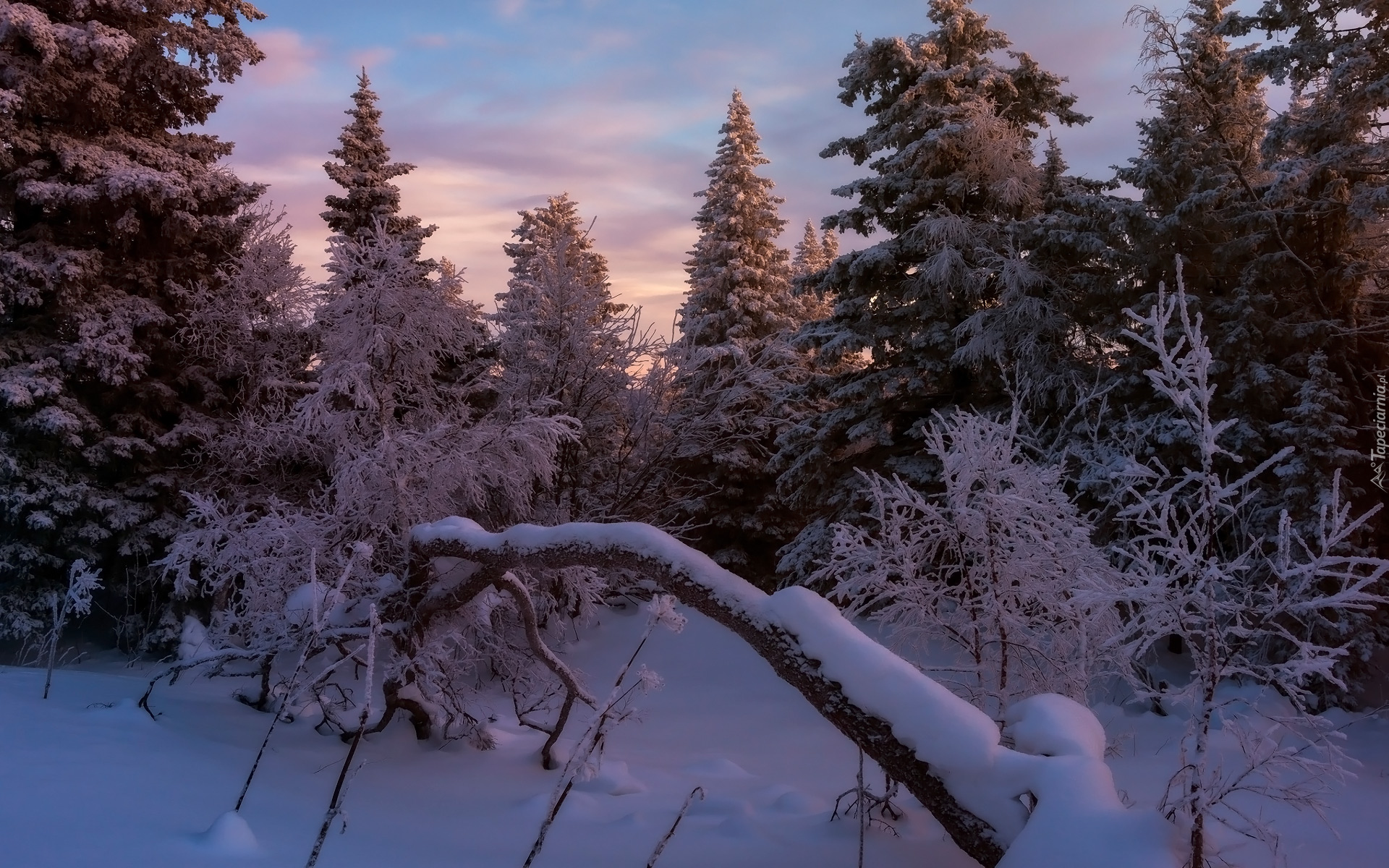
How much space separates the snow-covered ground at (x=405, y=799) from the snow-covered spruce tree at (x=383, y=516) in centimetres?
62

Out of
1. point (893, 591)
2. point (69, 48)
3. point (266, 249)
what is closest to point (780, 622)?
point (893, 591)

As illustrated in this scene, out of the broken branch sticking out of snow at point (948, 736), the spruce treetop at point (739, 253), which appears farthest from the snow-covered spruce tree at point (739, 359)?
the broken branch sticking out of snow at point (948, 736)

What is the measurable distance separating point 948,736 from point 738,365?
1061cm

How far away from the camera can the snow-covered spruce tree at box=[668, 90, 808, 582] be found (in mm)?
15250

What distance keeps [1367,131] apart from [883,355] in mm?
7469

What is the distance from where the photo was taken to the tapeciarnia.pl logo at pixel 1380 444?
11.4 metres

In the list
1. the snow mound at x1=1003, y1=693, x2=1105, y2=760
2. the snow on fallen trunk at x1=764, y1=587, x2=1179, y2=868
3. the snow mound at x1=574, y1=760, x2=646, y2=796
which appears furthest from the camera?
the snow mound at x1=574, y1=760, x2=646, y2=796

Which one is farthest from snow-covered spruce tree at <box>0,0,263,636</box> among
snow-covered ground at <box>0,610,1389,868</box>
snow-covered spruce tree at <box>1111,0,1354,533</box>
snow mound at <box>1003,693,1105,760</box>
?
snow-covered spruce tree at <box>1111,0,1354,533</box>

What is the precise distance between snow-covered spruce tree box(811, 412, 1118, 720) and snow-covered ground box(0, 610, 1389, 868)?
118 cm

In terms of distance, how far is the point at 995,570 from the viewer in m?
5.79

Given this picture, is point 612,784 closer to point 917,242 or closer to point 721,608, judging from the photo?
point 721,608

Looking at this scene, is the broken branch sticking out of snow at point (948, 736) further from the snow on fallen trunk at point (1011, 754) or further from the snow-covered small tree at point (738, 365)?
the snow-covered small tree at point (738, 365)

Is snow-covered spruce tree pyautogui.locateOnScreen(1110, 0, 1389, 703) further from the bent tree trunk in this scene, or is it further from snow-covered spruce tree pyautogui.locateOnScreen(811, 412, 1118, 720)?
the bent tree trunk

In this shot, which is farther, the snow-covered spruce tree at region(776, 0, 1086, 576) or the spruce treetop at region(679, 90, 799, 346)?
the spruce treetop at region(679, 90, 799, 346)
